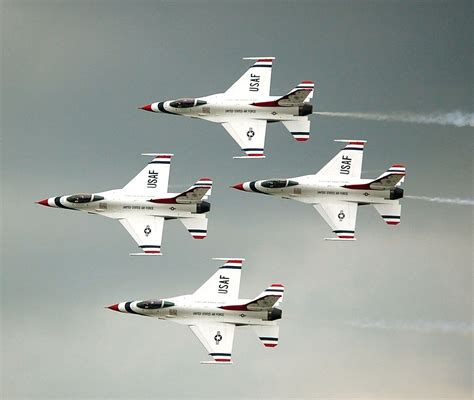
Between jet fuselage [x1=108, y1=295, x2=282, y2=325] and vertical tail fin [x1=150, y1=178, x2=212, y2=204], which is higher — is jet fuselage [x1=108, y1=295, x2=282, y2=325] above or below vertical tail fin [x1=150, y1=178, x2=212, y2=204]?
below

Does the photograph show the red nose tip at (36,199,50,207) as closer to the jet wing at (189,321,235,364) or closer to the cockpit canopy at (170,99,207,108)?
the cockpit canopy at (170,99,207,108)

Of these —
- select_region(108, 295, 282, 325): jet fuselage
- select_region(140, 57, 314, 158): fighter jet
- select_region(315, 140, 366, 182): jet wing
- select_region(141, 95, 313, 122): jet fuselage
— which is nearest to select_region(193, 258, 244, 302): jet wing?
select_region(108, 295, 282, 325): jet fuselage

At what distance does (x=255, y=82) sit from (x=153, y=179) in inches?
217

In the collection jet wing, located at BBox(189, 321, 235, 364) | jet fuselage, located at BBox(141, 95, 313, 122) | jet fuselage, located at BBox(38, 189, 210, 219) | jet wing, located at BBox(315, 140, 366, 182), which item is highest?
jet fuselage, located at BBox(141, 95, 313, 122)

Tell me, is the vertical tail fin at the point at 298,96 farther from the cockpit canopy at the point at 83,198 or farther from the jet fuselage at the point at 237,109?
the cockpit canopy at the point at 83,198

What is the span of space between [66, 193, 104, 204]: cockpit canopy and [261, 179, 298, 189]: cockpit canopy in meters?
6.40

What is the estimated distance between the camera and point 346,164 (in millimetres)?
86312

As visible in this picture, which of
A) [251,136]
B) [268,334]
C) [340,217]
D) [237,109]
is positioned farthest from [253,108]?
[268,334]

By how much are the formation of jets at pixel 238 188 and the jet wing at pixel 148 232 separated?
0.04 m

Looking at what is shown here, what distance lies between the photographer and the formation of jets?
277ft

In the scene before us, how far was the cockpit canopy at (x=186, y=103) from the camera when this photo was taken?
285ft

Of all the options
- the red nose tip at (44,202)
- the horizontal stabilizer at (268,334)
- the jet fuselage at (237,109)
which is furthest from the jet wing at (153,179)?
the horizontal stabilizer at (268,334)

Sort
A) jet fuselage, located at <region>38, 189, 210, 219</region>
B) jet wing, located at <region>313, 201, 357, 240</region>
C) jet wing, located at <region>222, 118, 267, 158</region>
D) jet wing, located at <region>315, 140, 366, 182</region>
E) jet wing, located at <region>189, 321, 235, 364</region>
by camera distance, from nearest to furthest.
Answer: jet wing, located at <region>189, 321, 235, 364</region>
jet fuselage, located at <region>38, 189, 210, 219</region>
jet wing, located at <region>313, 201, 357, 240</region>
jet wing, located at <region>315, 140, 366, 182</region>
jet wing, located at <region>222, 118, 267, 158</region>

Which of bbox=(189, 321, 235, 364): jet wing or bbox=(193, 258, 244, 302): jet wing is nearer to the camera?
bbox=(189, 321, 235, 364): jet wing
